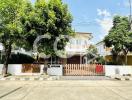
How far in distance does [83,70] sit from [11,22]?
8.42 m

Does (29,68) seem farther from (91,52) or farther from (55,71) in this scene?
(91,52)

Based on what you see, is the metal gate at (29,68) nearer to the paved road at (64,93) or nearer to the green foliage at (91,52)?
the paved road at (64,93)

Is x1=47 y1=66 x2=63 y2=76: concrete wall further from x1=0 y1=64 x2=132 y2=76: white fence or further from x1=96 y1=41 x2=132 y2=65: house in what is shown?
x1=96 y1=41 x2=132 y2=65: house

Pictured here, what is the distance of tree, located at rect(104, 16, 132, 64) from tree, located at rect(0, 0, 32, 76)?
9555 mm

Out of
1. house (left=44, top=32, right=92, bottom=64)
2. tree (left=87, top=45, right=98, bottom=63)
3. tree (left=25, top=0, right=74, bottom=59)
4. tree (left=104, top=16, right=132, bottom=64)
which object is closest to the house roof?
house (left=44, top=32, right=92, bottom=64)

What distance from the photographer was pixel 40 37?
24766mm

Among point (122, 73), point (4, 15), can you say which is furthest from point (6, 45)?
point (122, 73)

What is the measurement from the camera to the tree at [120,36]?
2827cm

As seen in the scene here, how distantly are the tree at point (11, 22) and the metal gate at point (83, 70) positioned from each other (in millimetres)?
5396

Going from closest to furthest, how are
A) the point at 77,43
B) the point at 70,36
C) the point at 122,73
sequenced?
the point at 70,36 < the point at 122,73 < the point at 77,43

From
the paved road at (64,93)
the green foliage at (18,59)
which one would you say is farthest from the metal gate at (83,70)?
the paved road at (64,93)

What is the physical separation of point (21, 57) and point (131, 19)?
12.5 meters

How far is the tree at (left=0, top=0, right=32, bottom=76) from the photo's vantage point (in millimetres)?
24462

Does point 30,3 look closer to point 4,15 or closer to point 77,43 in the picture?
point 4,15
